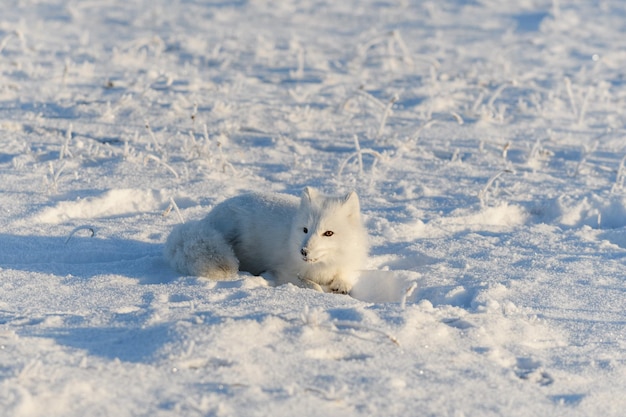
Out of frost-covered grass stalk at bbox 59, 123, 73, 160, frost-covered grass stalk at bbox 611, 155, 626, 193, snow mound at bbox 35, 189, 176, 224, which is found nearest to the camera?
snow mound at bbox 35, 189, 176, 224

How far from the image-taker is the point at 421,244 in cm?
605

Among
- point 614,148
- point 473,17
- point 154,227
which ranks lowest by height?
point 154,227

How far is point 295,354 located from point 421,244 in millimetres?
2450

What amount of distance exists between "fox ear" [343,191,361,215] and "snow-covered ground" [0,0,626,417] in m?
0.44

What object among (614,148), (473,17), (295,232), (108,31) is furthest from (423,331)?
(473,17)

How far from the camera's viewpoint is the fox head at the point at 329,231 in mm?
5320

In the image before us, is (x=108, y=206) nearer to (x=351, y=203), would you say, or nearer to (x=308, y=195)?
(x=308, y=195)

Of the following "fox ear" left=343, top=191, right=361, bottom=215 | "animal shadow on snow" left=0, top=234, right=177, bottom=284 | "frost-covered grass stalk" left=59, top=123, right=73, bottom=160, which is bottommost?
"animal shadow on snow" left=0, top=234, right=177, bottom=284

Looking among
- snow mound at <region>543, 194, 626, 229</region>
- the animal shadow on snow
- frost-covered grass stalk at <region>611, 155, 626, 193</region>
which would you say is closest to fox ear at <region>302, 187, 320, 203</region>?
→ the animal shadow on snow

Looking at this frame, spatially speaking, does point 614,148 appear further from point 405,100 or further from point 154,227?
point 154,227

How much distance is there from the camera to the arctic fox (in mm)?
5172

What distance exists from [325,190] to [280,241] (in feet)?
5.83

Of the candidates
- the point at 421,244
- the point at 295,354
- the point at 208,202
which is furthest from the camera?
the point at 208,202

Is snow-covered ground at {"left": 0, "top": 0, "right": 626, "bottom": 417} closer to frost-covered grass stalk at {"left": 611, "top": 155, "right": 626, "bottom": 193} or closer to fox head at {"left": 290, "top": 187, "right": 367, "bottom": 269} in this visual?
frost-covered grass stalk at {"left": 611, "top": 155, "right": 626, "bottom": 193}
